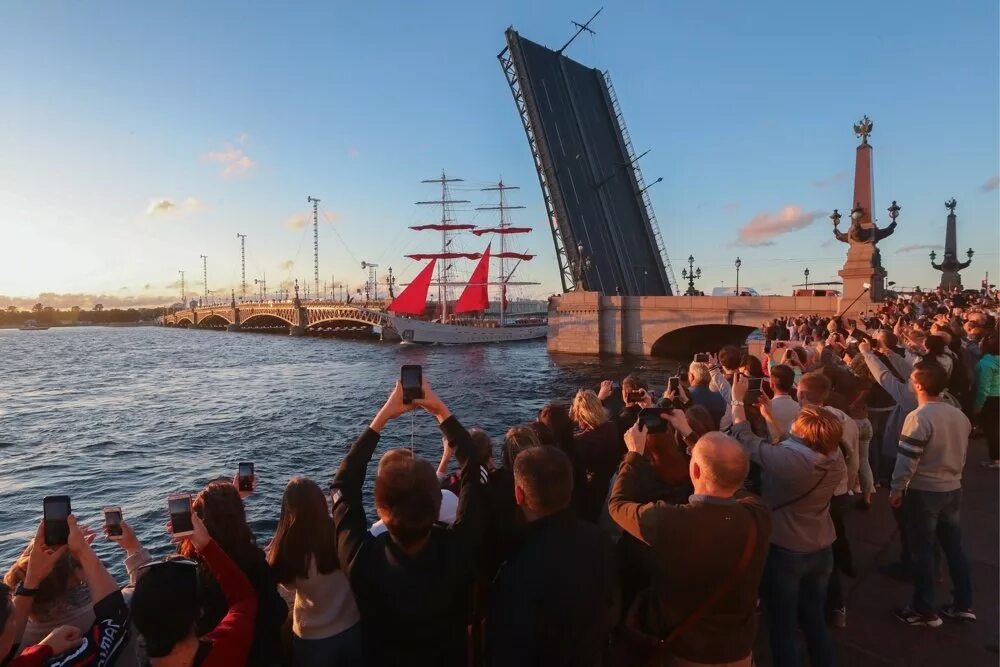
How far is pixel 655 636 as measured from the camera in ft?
5.82

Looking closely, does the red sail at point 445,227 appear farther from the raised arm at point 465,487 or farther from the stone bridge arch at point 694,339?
the raised arm at point 465,487

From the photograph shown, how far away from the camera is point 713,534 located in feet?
5.32

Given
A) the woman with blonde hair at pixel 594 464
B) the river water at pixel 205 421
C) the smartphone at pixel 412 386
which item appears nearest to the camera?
the smartphone at pixel 412 386

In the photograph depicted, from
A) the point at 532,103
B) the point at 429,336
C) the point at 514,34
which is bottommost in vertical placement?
the point at 429,336

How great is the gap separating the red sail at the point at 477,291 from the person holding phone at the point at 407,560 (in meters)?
53.0

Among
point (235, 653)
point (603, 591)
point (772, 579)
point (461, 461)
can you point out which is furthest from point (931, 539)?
point (235, 653)

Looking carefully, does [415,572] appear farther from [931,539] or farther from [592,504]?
[931,539]

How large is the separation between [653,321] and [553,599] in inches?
1148

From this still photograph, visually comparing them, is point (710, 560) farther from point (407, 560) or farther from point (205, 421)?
point (205, 421)

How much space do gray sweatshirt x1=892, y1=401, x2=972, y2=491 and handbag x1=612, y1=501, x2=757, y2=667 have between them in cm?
159

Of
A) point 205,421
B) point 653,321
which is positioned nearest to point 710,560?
point 205,421

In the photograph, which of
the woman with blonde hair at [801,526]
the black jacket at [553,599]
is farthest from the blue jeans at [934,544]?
the black jacket at [553,599]

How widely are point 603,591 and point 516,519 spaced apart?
0.39m

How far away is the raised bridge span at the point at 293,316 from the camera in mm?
61656
